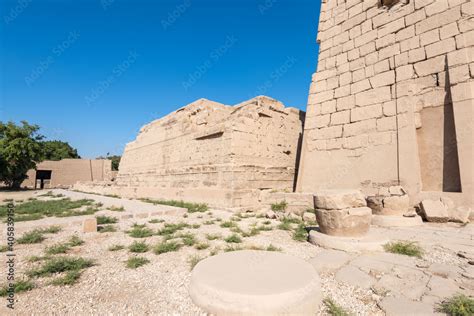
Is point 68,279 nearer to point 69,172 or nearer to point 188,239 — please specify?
point 188,239

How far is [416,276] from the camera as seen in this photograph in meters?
2.69

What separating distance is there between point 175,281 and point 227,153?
6.52 metres

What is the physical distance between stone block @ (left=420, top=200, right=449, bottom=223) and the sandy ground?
0.70 meters

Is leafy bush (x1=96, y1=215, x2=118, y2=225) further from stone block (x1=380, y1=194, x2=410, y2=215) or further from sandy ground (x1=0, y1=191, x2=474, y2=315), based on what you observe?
stone block (x1=380, y1=194, x2=410, y2=215)

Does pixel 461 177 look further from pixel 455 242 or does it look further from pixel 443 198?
pixel 455 242

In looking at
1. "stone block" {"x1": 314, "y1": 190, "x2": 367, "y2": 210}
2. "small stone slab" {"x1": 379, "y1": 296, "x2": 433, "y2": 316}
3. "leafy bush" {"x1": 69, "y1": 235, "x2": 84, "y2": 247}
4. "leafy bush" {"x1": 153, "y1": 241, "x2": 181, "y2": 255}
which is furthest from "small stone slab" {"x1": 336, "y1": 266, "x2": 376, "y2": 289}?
"leafy bush" {"x1": 69, "y1": 235, "x2": 84, "y2": 247}

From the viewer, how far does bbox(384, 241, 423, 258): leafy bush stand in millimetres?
3370

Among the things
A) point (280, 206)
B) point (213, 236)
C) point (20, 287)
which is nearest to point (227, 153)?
point (280, 206)

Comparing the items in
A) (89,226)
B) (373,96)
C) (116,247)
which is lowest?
(116,247)

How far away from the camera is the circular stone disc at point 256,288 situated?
199 centimetres

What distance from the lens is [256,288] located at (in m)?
2.14

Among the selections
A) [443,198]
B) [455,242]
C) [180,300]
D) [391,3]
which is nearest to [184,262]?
[180,300]

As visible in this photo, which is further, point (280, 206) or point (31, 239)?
point (280, 206)

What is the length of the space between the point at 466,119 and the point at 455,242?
112 inches
